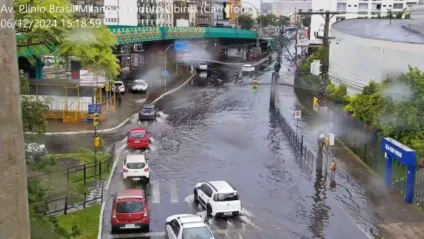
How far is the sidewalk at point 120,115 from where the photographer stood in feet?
130

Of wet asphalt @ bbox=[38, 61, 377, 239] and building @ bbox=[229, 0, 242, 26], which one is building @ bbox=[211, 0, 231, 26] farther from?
wet asphalt @ bbox=[38, 61, 377, 239]

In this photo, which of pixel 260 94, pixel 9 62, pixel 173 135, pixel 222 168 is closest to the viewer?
pixel 9 62

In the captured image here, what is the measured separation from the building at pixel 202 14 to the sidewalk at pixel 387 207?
11887 cm

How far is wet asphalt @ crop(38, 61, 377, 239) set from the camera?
69.2 feet

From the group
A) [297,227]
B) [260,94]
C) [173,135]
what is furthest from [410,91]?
[260,94]

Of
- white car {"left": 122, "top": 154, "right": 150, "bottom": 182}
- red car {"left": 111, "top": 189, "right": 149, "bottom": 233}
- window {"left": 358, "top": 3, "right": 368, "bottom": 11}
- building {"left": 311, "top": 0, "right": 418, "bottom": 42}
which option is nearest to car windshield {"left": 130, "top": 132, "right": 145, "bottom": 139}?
white car {"left": 122, "top": 154, "right": 150, "bottom": 182}

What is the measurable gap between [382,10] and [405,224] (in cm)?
11329

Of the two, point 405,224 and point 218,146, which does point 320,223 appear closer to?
point 405,224

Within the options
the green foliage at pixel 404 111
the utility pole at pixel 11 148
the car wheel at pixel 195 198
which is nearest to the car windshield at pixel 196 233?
the car wheel at pixel 195 198

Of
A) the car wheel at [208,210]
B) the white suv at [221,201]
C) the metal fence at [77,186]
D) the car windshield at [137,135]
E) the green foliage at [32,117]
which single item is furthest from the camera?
the car windshield at [137,135]

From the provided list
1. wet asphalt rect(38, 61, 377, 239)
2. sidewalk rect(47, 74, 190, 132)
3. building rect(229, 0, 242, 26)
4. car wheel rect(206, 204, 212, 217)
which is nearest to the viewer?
wet asphalt rect(38, 61, 377, 239)

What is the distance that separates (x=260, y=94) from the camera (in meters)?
65.2

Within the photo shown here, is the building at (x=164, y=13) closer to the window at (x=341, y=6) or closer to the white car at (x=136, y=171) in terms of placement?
the window at (x=341, y=6)

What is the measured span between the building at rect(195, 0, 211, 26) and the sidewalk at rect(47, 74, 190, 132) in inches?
3212
